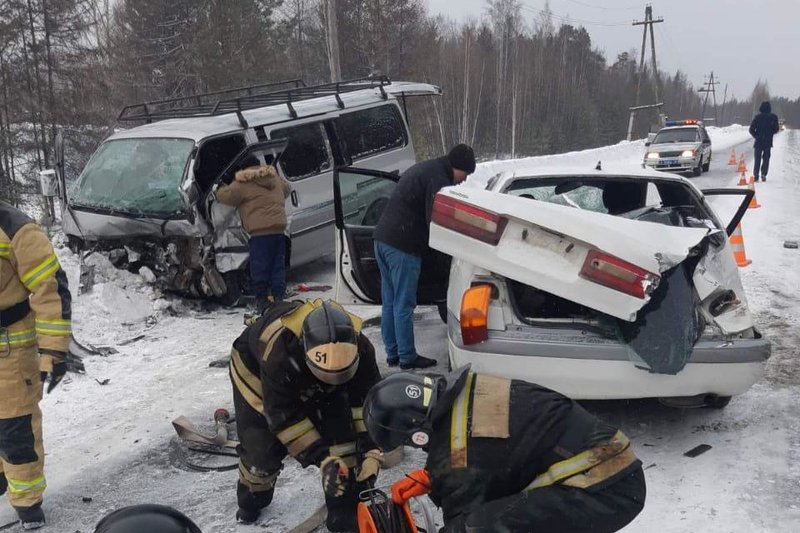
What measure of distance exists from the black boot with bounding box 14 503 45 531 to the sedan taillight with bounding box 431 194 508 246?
2.50 metres

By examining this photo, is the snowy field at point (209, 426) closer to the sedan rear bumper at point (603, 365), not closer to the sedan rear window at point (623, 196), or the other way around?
the sedan rear bumper at point (603, 365)

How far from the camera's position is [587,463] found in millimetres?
2066

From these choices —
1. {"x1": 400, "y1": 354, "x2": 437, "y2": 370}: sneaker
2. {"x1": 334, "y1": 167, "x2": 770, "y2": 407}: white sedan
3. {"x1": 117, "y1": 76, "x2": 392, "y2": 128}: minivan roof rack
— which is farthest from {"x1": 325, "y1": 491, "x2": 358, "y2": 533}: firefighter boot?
{"x1": 117, "y1": 76, "x2": 392, "y2": 128}: minivan roof rack

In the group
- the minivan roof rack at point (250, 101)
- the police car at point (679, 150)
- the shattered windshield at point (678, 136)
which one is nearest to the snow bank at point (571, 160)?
the police car at point (679, 150)

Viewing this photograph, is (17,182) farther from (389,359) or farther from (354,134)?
(389,359)

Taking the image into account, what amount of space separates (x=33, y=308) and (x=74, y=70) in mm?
15473

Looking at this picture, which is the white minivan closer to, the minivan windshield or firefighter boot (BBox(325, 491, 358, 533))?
the minivan windshield

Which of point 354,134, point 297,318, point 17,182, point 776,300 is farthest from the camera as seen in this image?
point 17,182

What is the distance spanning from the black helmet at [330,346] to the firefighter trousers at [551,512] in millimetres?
769

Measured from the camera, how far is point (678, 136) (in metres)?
18.6

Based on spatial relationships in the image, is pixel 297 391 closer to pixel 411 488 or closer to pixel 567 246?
pixel 411 488

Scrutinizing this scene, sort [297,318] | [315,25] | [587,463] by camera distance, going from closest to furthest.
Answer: [587,463]
[297,318]
[315,25]

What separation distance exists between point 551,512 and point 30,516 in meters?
2.64

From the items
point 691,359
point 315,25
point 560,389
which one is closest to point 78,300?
point 560,389
